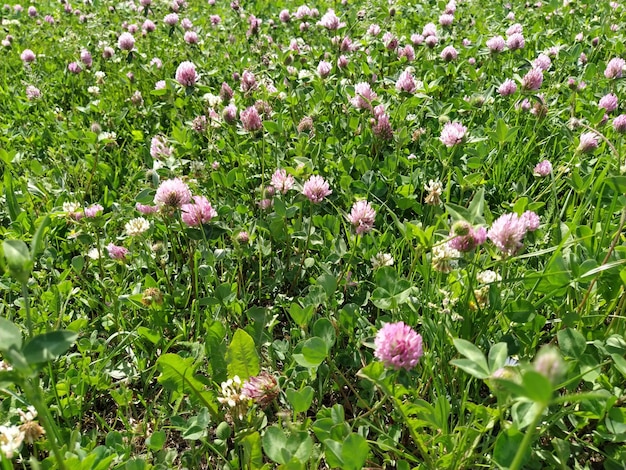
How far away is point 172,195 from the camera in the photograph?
147 cm

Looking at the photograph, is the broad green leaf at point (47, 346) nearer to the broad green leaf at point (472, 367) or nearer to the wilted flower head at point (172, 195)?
the broad green leaf at point (472, 367)

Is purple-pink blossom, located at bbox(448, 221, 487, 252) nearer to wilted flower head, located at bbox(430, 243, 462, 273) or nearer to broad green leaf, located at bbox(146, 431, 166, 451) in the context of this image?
wilted flower head, located at bbox(430, 243, 462, 273)

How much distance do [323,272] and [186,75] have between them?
3.36 feet

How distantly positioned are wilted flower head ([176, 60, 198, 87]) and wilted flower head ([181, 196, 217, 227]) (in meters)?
0.85

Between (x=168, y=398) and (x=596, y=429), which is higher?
(x=596, y=429)

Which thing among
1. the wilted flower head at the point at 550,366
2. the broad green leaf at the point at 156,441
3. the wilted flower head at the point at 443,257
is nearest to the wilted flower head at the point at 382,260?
the wilted flower head at the point at 443,257

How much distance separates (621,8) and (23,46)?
3.97 metres

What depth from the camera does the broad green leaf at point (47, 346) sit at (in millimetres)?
747

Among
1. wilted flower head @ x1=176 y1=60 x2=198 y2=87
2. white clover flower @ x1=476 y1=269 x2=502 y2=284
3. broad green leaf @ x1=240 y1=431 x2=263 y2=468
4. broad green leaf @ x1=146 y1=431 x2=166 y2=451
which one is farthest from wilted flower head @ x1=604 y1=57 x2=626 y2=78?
broad green leaf @ x1=146 y1=431 x2=166 y2=451

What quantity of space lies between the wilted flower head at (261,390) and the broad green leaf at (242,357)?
0.03 meters

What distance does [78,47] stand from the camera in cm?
351

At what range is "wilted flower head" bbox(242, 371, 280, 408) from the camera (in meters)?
1.17

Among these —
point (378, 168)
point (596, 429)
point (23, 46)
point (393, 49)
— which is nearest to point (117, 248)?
point (378, 168)

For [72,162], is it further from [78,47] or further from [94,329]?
[78,47]
